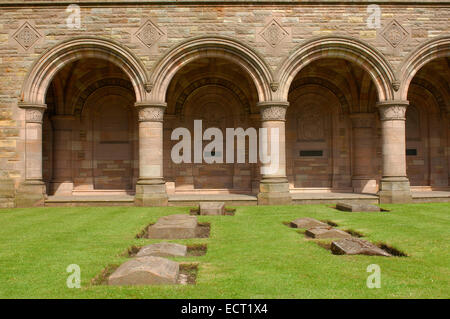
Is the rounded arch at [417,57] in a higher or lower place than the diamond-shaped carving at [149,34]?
lower

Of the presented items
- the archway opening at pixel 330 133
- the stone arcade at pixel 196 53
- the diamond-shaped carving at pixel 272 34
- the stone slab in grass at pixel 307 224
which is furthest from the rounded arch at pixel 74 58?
the stone slab in grass at pixel 307 224

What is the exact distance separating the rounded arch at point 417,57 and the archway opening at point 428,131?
3.13 metres

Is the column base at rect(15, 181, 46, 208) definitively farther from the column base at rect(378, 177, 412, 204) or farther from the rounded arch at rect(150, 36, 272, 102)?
the column base at rect(378, 177, 412, 204)

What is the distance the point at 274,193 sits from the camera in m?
14.3

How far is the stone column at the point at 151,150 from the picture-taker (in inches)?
564

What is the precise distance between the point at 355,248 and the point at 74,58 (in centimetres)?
1169

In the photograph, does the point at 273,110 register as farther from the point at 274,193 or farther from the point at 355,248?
the point at 355,248

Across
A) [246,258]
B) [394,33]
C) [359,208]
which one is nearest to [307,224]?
[246,258]

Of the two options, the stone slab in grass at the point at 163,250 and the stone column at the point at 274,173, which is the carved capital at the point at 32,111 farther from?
the stone slab in grass at the point at 163,250

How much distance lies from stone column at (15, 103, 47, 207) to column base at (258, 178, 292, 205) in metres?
7.53

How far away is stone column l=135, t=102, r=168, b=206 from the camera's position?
14.3m

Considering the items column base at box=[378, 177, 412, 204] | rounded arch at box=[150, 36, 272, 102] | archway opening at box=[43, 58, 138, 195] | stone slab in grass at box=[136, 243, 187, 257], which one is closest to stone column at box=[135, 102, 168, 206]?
rounded arch at box=[150, 36, 272, 102]

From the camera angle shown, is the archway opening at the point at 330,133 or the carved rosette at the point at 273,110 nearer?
the carved rosette at the point at 273,110

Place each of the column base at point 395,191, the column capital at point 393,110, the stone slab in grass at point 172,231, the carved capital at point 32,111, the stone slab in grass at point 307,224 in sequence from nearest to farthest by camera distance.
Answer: the stone slab in grass at point 172,231
the stone slab in grass at point 307,224
the carved capital at point 32,111
the column base at point 395,191
the column capital at point 393,110
